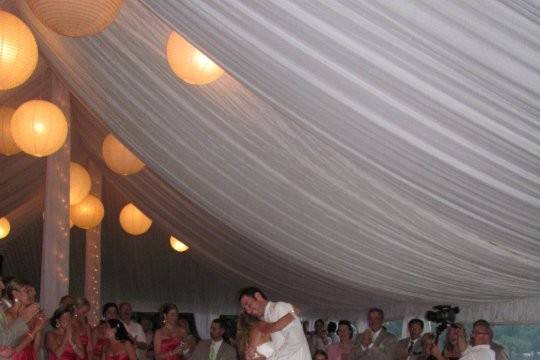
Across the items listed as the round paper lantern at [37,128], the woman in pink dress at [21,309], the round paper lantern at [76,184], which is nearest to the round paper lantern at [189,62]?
the round paper lantern at [37,128]

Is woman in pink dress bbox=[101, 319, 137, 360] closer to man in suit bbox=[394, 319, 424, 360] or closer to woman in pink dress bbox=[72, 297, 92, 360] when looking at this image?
woman in pink dress bbox=[72, 297, 92, 360]

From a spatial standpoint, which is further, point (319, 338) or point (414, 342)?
point (319, 338)

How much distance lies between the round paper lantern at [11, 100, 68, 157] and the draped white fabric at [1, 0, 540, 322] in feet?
1.35

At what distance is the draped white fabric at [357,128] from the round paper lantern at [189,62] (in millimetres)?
168

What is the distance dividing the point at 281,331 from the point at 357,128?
1055 millimetres

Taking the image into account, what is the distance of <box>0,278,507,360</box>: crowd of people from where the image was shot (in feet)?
12.9

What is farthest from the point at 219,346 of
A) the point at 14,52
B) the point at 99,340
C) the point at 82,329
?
the point at 14,52

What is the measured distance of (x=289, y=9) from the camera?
9.37 ft

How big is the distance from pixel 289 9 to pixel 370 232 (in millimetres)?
1988

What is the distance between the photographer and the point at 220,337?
6266mm

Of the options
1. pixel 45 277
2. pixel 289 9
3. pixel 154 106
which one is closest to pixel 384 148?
pixel 289 9

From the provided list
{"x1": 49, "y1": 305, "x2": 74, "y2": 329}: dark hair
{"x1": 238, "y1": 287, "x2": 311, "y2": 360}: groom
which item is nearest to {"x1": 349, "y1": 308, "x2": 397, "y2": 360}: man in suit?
{"x1": 49, "y1": 305, "x2": 74, "y2": 329}: dark hair

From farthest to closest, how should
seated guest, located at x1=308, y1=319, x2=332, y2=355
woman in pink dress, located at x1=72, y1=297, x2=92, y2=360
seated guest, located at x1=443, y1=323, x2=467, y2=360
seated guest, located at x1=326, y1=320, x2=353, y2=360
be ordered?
seated guest, located at x1=308, y1=319, x2=332, y2=355 < seated guest, located at x1=326, y1=320, x2=353, y2=360 < woman in pink dress, located at x1=72, y1=297, x2=92, y2=360 < seated guest, located at x1=443, y1=323, x2=467, y2=360

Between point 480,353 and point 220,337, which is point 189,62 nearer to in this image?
point 480,353
